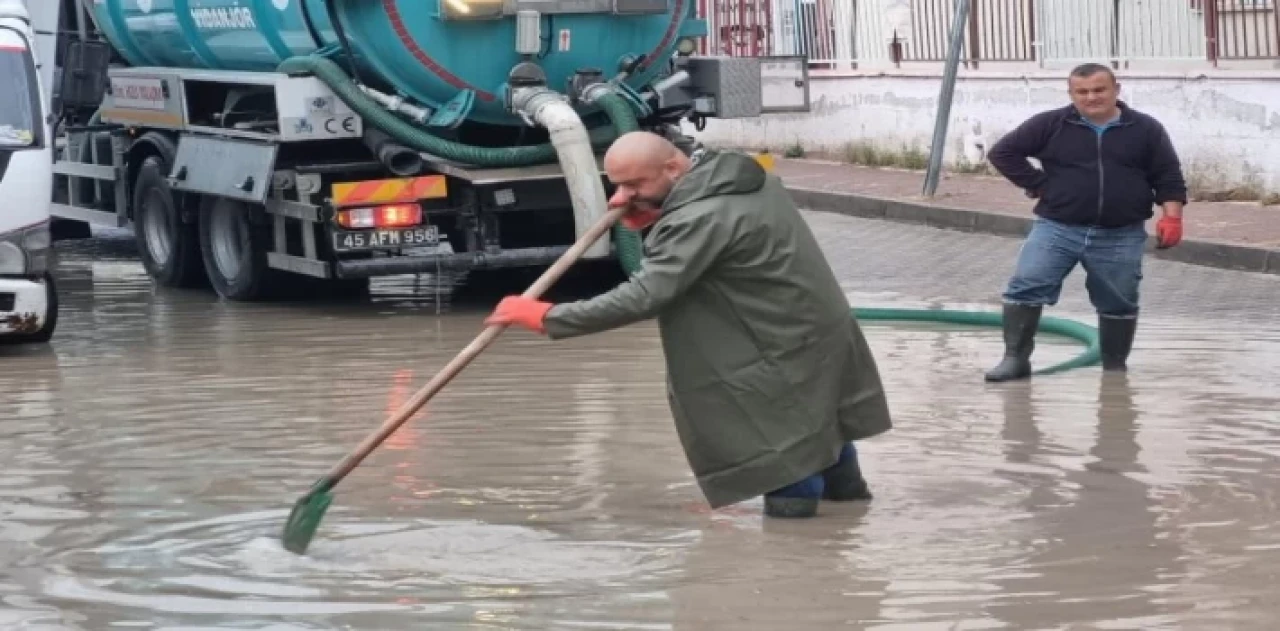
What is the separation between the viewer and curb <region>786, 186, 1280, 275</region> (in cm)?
1534

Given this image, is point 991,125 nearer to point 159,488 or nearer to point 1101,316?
point 1101,316

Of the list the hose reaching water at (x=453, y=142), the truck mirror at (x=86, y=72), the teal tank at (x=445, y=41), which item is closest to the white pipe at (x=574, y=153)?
the hose reaching water at (x=453, y=142)

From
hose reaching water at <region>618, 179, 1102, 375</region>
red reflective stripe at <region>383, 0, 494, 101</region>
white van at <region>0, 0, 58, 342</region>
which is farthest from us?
red reflective stripe at <region>383, 0, 494, 101</region>

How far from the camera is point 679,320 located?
7.48 m

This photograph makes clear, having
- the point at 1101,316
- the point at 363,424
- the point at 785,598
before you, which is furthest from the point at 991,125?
the point at 785,598

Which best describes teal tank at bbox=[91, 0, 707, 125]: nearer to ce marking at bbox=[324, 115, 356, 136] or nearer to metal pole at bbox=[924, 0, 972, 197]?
ce marking at bbox=[324, 115, 356, 136]

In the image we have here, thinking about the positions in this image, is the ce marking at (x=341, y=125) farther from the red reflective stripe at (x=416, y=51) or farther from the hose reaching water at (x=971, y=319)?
the hose reaching water at (x=971, y=319)

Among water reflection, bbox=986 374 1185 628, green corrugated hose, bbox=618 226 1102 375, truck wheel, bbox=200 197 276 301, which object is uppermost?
truck wheel, bbox=200 197 276 301

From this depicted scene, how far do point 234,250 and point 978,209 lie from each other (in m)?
6.22

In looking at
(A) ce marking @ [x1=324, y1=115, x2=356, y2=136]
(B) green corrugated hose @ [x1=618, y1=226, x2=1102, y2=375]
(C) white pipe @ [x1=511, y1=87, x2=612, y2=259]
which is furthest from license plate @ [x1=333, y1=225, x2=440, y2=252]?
(B) green corrugated hose @ [x1=618, y1=226, x2=1102, y2=375]

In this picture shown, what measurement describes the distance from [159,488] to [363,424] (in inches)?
58.6

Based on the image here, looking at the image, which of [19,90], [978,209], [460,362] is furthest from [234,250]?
[460,362]

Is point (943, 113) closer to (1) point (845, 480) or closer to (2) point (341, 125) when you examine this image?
(2) point (341, 125)

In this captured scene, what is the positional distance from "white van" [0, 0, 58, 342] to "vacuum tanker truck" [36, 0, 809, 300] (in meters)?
1.62
